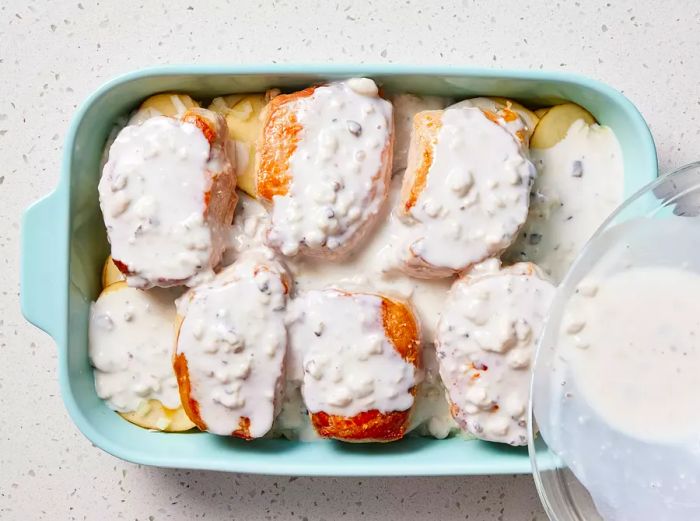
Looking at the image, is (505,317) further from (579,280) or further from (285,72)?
(285,72)

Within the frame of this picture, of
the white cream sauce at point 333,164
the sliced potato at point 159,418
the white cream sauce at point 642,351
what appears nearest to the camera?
the white cream sauce at point 642,351

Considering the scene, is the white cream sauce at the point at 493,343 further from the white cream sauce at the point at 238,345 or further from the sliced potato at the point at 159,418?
the sliced potato at the point at 159,418

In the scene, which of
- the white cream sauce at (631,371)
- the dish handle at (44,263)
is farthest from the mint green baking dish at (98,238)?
the white cream sauce at (631,371)

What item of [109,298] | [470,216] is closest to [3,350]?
[109,298]

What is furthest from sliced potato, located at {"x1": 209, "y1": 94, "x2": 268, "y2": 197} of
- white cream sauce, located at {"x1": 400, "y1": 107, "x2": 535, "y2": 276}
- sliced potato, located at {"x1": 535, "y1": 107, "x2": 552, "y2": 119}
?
sliced potato, located at {"x1": 535, "y1": 107, "x2": 552, "y2": 119}

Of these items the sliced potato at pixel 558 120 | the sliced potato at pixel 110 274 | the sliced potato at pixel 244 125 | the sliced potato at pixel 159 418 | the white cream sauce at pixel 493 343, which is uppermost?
the sliced potato at pixel 558 120

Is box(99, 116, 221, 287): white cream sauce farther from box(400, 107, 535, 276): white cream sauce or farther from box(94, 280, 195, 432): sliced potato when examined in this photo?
box(400, 107, 535, 276): white cream sauce

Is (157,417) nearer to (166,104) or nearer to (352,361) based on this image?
(352,361)

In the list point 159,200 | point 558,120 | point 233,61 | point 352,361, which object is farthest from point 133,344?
point 558,120
